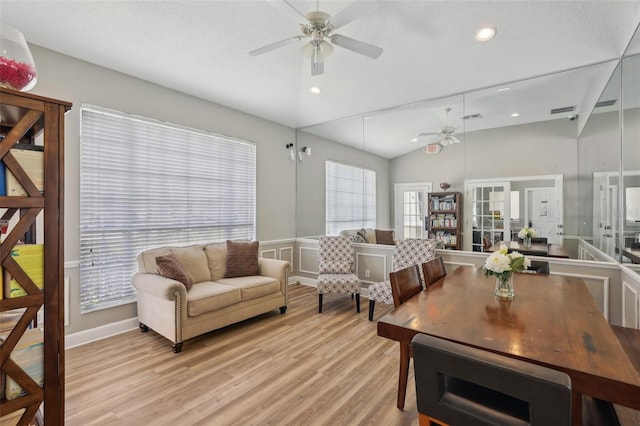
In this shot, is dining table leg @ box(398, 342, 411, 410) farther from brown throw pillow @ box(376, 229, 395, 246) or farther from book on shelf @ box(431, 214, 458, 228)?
brown throw pillow @ box(376, 229, 395, 246)

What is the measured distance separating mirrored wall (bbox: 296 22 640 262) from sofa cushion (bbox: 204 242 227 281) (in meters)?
2.20

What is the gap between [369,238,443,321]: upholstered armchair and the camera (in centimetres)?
359

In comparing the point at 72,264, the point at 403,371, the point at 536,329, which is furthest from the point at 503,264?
the point at 72,264

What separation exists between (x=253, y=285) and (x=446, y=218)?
106 inches

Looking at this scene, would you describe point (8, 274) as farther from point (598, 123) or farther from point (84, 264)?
point (598, 123)

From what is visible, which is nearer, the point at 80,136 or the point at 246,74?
the point at 80,136

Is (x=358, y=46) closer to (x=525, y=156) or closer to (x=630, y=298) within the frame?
(x=525, y=156)

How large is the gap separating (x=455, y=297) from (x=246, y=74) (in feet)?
10.3

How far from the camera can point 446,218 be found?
4.08m

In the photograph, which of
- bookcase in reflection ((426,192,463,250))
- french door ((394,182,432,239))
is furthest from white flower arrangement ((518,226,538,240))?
french door ((394,182,432,239))

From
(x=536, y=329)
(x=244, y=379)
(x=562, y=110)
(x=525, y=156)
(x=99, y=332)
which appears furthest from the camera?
(x=525, y=156)

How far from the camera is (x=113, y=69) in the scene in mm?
3262

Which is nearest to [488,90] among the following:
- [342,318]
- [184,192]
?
[342,318]

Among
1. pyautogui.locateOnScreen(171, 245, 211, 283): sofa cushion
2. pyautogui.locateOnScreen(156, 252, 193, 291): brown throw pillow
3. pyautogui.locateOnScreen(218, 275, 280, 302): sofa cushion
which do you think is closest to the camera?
pyautogui.locateOnScreen(156, 252, 193, 291): brown throw pillow
